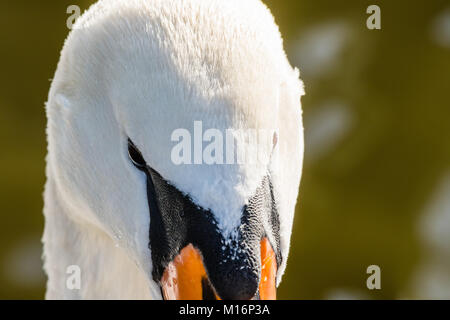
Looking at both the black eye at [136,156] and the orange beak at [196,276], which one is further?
the black eye at [136,156]

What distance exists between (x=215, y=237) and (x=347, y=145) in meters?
3.54

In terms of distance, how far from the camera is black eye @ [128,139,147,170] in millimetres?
1391

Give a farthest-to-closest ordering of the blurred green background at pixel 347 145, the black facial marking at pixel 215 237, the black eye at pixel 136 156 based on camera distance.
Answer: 1. the blurred green background at pixel 347 145
2. the black eye at pixel 136 156
3. the black facial marking at pixel 215 237

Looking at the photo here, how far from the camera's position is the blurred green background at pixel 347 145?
4.24 m

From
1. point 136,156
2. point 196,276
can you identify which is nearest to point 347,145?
point 136,156

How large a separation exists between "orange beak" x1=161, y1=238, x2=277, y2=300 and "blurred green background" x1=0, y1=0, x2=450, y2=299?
9.63 ft

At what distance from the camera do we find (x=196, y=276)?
1.28 meters

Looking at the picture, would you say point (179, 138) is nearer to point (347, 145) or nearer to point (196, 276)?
point (196, 276)

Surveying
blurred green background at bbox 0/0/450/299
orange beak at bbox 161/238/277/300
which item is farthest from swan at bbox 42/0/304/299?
blurred green background at bbox 0/0/450/299

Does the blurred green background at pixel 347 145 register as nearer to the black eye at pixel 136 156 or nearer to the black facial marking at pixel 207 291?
the black eye at pixel 136 156

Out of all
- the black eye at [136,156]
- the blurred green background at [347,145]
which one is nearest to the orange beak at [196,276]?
the black eye at [136,156]
